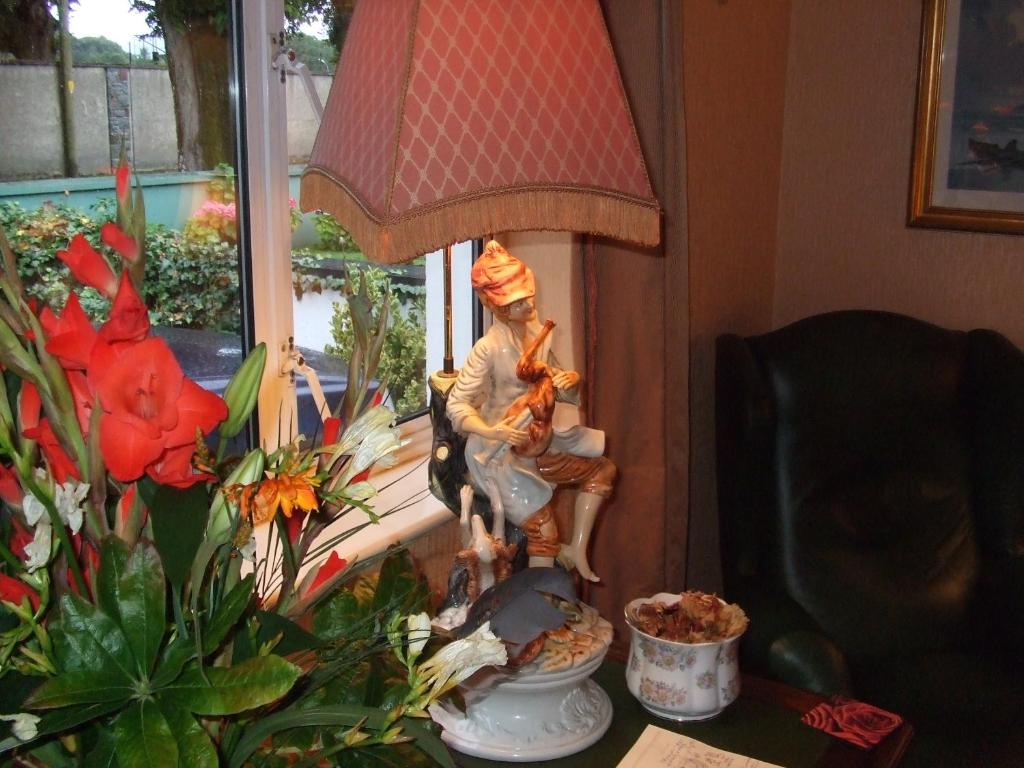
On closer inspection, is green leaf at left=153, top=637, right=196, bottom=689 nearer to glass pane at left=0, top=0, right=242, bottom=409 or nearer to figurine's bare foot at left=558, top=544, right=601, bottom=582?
glass pane at left=0, top=0, right=242, bottom=409

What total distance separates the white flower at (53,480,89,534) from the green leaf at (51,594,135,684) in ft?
0.13

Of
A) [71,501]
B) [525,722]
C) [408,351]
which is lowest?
[525,722]

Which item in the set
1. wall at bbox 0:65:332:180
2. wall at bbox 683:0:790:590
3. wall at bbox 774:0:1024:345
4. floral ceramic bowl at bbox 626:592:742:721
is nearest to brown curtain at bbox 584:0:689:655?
wall at bbox 683:0:790:590

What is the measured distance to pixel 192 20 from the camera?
1.49 meters

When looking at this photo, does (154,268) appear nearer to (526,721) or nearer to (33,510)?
(526,721)

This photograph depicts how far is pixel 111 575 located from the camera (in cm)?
56

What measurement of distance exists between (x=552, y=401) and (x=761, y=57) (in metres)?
1.58

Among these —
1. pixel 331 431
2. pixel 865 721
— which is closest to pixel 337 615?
pixel 331 431

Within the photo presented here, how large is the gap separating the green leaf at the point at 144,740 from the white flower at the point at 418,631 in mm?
145

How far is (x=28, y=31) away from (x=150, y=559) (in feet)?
3.23

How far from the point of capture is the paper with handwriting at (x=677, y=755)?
4.13 feet

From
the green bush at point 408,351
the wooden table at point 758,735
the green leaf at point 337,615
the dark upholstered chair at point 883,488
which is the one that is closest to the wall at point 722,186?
the dark upholstered chair at point 883,488

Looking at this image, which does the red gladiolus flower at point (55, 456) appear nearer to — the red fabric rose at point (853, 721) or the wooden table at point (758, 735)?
the wooden table at point (758, 735)

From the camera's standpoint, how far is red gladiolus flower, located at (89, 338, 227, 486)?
56 centimetres
